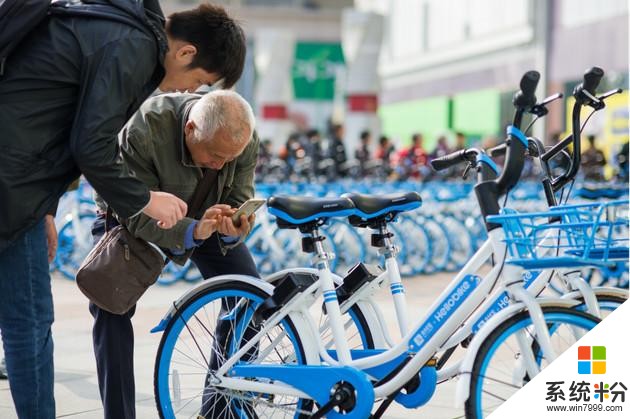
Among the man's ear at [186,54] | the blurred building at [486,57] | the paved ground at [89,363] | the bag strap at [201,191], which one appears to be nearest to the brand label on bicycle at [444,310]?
the bag strap at [201,191]

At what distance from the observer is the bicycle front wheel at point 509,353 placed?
3.09 meters

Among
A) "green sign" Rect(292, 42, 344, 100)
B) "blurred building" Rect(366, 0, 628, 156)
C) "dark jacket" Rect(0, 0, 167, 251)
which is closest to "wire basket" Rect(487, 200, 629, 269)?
"dark jacket" Rect(0, 0, 167, 251)

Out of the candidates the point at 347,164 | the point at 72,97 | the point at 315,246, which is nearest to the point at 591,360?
the point at 315,246

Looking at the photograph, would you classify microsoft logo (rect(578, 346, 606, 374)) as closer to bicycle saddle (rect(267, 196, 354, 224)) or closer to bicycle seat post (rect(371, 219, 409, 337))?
bicycle seat post (rect(371, 219, 409, 337))

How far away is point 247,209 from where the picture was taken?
3.63 m

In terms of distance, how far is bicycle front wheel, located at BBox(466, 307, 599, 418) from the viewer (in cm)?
309

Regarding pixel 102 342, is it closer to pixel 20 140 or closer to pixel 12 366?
pixel 12 366

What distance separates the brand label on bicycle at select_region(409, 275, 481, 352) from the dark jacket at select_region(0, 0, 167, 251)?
1046mm

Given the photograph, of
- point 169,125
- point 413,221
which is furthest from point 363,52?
point 169,125

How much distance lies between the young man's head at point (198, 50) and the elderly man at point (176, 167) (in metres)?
0.17

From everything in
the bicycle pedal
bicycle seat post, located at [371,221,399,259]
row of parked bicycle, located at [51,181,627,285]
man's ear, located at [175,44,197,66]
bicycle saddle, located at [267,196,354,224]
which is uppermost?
man's ear, located at [175,44,197,66]

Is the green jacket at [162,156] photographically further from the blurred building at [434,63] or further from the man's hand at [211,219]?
the blurred building at [434,63]

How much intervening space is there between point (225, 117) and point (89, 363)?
2.72 metres

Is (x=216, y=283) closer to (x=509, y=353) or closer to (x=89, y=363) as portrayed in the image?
(x=509, y=353)
